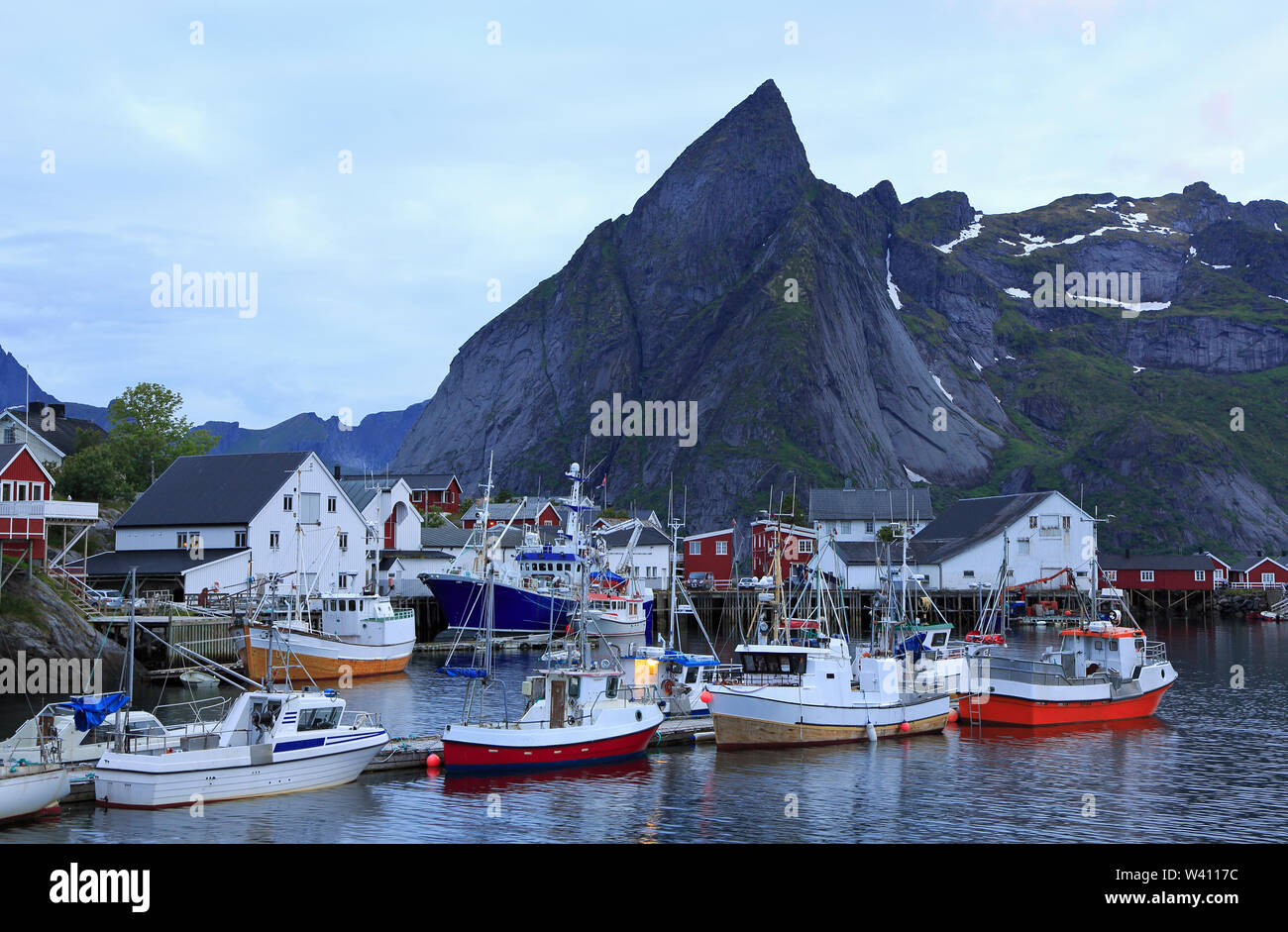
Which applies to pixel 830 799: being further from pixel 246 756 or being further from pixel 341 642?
pixel 341 642

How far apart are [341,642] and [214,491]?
19.9m

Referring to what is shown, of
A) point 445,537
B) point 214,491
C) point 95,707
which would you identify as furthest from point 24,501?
point 445,537

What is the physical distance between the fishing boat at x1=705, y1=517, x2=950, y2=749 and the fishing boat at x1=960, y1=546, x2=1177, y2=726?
444cm

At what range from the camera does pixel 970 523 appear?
120 m

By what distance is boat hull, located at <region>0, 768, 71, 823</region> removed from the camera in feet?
89.2

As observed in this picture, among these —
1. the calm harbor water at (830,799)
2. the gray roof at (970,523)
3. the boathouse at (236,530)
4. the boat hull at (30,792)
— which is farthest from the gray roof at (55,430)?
the boat hull at (30,792)

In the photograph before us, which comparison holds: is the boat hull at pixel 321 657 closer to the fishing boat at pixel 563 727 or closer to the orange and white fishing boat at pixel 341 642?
the orange and white fishing boat at pixel 341 642

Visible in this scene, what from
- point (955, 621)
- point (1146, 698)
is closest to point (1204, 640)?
point (955, 621)

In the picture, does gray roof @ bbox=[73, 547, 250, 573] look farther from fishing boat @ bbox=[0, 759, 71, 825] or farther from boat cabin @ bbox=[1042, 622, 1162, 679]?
boat cabin @ bbox=[1042, 622, 1162, 679]

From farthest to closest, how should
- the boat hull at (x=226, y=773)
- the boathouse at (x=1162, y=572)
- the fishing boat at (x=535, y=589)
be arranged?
the boathouse at (x=1162, y=572) → the fishing boat at (x=535, y=589) → the boat hull at (x=226, y=773)

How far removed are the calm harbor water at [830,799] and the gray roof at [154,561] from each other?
21.5 meters

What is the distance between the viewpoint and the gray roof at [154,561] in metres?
67.4
